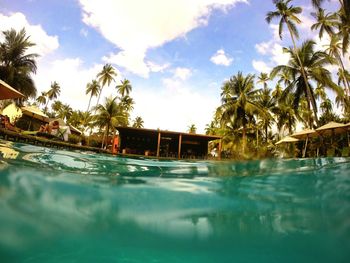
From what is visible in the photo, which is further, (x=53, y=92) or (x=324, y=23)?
(x=53, y=92)

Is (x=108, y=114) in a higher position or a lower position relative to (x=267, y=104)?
lower

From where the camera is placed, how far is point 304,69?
1010 inches

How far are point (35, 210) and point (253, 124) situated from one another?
3077 cm

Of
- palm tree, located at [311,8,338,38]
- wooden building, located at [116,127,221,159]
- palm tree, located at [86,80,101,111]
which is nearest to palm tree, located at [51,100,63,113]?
palm tree, located at [86,80,101,111]

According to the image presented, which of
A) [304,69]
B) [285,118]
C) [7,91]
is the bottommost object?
[7,91]

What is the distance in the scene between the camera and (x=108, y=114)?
3388cm

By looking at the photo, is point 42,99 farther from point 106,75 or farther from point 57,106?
point 106,75

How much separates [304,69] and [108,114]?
2383 cm

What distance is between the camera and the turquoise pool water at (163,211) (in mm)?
8125

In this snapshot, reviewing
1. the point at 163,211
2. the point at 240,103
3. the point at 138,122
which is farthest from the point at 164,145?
the point at 138,122

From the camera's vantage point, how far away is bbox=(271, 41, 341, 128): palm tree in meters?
23.9

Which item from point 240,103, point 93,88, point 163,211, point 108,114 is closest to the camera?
point 163,211

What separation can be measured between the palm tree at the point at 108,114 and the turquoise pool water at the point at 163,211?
966 inches

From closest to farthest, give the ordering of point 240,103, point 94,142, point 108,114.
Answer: point 240,103
point 108,114
point 94,142
